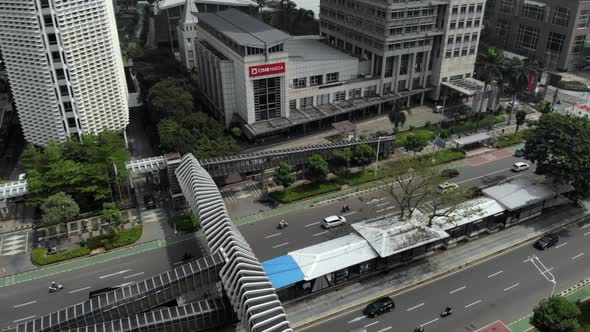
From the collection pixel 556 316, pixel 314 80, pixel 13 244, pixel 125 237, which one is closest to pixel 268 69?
pixel 314 80

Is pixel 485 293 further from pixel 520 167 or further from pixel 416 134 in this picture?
pixel 416 134

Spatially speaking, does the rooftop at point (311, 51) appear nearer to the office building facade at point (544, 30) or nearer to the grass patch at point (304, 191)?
the grass patch at point (304, 191)

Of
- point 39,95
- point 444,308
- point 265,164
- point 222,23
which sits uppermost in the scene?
point 222,23

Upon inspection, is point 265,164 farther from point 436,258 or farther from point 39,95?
point 39,95

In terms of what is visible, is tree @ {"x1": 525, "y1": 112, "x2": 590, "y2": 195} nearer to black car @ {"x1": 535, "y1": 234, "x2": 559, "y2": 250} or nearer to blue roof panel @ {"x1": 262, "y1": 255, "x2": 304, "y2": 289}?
black car @ {"x1": 535, "y1": 234, "x2": 559, "y2": 250}

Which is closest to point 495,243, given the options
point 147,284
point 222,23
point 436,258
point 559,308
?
point 436,258

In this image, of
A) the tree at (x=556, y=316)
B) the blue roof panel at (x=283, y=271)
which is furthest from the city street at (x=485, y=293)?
the tree at (x=556, y=316)
